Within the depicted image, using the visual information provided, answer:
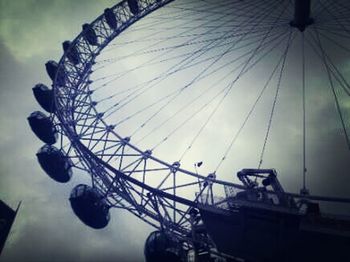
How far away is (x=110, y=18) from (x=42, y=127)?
439 inches

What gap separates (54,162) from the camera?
2045 centimetres

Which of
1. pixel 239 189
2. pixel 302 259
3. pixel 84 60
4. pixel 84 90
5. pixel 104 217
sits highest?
pixel 84 60

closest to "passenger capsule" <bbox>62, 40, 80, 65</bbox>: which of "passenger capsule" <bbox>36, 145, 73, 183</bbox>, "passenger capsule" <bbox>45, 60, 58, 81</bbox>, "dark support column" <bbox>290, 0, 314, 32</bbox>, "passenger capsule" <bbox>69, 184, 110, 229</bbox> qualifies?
"passenger capsule" <bbox>45, 60, 58, 81</bbox>

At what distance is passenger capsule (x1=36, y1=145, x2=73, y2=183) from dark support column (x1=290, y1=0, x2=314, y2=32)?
17.2 meters

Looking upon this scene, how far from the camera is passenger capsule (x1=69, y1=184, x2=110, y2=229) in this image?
16.6m

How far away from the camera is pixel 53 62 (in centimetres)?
2558

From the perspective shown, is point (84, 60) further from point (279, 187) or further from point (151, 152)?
point (279, 187)

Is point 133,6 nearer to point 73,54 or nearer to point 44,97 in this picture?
point 73,54

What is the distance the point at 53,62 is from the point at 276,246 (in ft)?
73.2

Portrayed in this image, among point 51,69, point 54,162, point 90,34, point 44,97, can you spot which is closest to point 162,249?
point 54,162

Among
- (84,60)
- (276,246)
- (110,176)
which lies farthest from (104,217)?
(84,60)

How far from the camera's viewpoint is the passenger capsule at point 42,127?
21.9 m

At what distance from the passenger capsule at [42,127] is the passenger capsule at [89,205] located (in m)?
6.61

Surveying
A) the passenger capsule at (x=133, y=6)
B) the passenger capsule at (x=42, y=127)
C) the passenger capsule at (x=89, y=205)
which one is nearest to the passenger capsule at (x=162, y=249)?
the passenger capsule at (x=89, y=205)
